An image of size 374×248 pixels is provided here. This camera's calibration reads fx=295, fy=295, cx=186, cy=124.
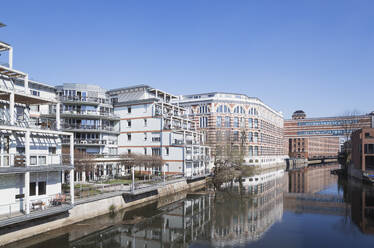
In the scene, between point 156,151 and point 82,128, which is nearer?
point 82,128

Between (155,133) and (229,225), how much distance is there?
27033mm

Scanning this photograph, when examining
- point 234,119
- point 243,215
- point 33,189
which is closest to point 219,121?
point 234,119

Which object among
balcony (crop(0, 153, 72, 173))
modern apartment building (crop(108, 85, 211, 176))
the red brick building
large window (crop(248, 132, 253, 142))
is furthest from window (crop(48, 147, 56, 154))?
large window (crop(248, 132, 253, 142))

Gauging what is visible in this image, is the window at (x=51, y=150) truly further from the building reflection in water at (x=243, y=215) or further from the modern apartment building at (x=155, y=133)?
the modern apartment building at (x=155, y=133)

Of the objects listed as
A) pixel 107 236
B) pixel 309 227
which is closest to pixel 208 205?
pixel 309 227

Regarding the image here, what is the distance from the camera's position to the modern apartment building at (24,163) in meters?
20.9

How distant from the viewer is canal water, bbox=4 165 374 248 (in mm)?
22438

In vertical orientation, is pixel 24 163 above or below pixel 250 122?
below

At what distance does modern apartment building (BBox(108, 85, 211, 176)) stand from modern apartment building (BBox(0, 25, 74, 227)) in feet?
81.5

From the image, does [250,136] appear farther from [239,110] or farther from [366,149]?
[366,149]

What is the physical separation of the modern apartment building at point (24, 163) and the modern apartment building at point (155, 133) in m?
24.8

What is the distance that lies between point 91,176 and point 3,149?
67.5 feet

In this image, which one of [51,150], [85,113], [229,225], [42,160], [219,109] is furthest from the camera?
[219,109]

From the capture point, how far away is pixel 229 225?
2739cm
